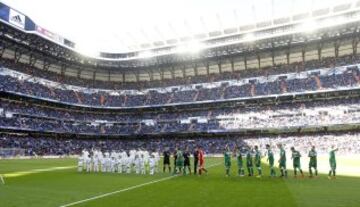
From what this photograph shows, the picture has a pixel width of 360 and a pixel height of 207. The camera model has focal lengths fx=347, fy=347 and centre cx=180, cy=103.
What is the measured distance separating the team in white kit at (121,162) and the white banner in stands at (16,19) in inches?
1242

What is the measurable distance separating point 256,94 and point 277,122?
733 centimetres

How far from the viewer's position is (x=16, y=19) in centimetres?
5109

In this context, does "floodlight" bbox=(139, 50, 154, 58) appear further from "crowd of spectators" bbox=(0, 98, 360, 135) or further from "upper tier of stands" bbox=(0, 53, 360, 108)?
"crowd of spectators" bbox=(0, 98, 360, 135)

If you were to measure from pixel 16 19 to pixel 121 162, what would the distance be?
3569 centimetres

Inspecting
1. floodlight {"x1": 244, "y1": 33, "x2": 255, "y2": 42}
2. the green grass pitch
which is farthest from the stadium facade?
the green grass pitch

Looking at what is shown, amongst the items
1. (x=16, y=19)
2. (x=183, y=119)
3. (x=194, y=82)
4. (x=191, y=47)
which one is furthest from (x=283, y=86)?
(x=16, y=19)

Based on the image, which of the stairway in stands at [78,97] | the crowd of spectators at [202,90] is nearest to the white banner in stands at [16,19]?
the crowd of spectators at [202,90]

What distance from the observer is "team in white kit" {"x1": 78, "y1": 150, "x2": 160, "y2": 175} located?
2525cm

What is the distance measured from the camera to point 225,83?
7125cm

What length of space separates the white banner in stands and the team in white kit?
31536 millimetres

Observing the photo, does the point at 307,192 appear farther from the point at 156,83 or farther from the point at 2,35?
the point at 156,83

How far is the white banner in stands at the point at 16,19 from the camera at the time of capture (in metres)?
50.3

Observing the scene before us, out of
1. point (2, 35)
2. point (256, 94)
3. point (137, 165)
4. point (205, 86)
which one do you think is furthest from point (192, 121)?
point (137, 165)

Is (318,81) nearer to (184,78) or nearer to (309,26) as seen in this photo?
(309,26)
